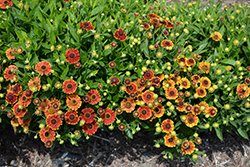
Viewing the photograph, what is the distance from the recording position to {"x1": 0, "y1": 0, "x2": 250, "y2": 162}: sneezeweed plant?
2.29 m

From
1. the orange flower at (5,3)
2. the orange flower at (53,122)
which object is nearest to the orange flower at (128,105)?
the orange flower at (53,122)

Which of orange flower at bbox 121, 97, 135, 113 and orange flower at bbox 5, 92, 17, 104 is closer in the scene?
orange flower at bbox 5, 92, 17, 104

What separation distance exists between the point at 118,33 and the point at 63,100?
1002 millimetres

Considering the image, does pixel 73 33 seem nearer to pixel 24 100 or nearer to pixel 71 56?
pixel 71 56

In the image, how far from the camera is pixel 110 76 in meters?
2.57

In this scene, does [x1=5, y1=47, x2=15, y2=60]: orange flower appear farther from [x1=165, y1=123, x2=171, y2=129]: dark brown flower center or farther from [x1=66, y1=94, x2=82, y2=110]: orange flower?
[x1=165, y1=123, x2=171, y2=129]: dark brown flower center

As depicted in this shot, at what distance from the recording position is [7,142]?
118 inches

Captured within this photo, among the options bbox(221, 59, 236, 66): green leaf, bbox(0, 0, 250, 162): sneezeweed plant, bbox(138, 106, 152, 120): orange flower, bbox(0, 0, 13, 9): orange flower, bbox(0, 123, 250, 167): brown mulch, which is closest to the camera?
bbox(0, 0, 250, 162): sneezeweed plant

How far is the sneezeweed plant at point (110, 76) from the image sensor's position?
→ 2291mm

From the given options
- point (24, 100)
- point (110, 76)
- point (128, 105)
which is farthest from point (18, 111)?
point (128, 105)

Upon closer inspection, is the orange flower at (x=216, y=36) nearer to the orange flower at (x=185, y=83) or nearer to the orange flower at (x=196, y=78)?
the orange flower at (x=196, y=78)

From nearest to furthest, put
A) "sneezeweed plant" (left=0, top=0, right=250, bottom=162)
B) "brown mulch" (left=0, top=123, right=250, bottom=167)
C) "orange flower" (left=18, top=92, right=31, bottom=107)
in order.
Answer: "orange flower" (left=18, top=92, right=31, bottom=107), "sneezeweed plant" (left=0, top=0, right=250, bottom=162), "brown mulch" (left=0, top=123, right=250, bottom=167)

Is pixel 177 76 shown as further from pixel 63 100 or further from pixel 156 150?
pixel 63 100

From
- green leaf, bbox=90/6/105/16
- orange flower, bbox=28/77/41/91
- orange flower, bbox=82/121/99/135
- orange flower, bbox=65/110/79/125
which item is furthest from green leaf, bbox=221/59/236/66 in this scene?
orange flower, bbox=28/77/41/91
